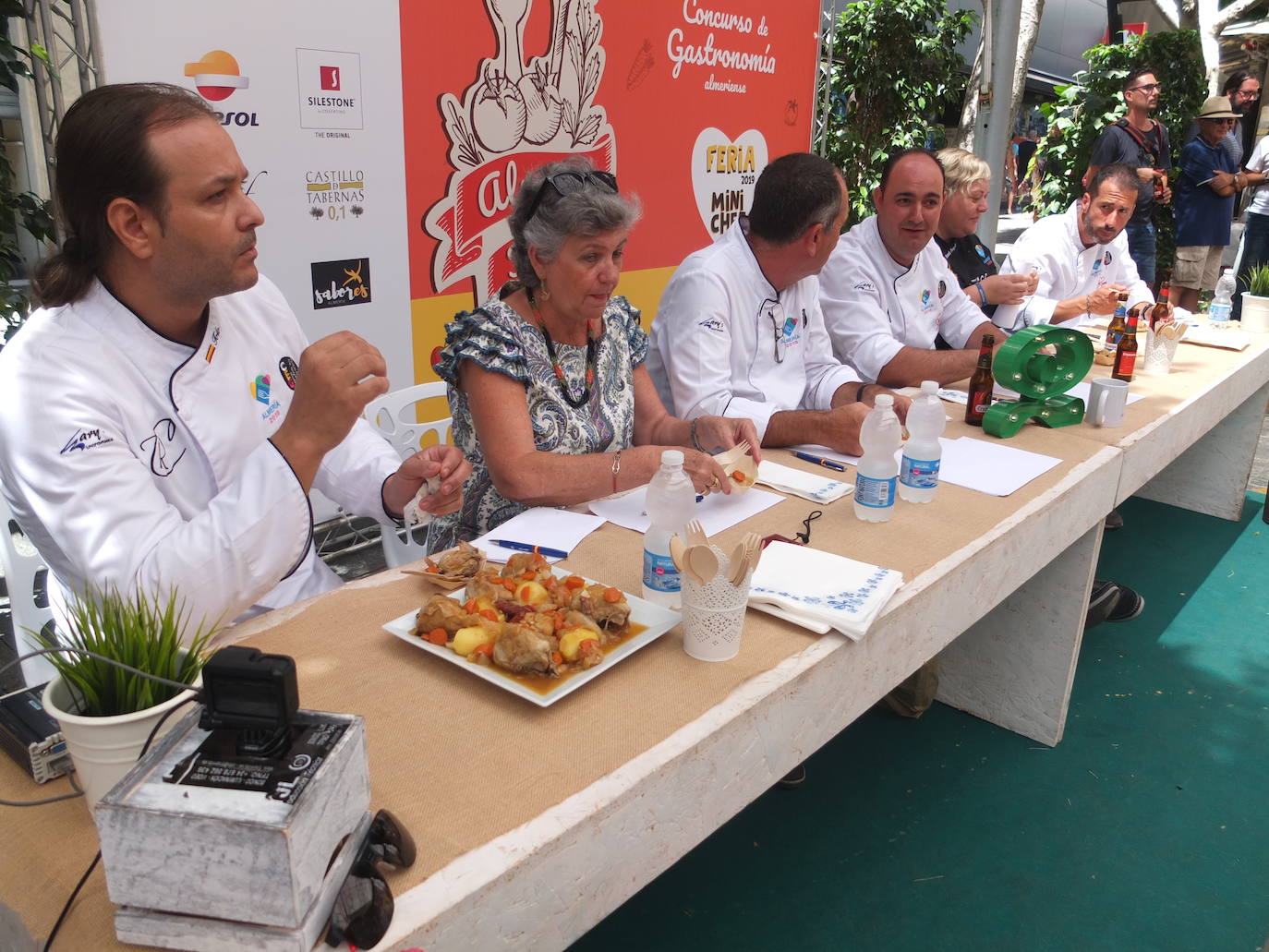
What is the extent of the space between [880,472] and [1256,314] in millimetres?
3642

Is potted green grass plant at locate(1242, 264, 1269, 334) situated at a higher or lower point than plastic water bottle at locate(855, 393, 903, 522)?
higher

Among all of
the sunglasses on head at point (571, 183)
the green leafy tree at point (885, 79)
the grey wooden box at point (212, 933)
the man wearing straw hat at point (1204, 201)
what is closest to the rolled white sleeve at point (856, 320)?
the sunglasses on head at point (571, 183)

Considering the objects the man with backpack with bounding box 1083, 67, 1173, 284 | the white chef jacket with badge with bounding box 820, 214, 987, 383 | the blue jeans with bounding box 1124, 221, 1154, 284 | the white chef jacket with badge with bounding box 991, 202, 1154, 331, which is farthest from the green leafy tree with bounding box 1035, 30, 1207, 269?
the white chef jacket with badge with bounding box 820, 214, 987, 383

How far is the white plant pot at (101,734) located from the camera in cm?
99

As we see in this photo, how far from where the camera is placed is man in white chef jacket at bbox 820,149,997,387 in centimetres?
346

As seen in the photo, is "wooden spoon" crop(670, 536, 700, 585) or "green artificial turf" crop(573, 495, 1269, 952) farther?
"green artificial turf" crop(573, 495, 1269, 952)

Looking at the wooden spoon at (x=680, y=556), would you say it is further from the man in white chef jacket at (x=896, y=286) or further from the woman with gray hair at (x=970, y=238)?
the woman with gray hair at (x=970, y=238)

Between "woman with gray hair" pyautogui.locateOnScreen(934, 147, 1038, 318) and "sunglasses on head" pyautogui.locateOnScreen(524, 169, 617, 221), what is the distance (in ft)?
7.62

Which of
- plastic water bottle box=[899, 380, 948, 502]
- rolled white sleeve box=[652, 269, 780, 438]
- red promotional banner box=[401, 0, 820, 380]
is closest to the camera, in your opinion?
plastic water bottle box=[899, 380, 948, 502]

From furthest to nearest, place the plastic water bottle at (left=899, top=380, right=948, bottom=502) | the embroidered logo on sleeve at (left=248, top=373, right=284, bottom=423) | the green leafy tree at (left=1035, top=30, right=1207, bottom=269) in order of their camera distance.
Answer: the green leafy tree at (left=1035, top=30, right=1207, bottom=269) < the plastic water bottle at (left=899, top=380, right=948, bottom=502) < the embroidered logo on sleeve at (left=248, top=373, right=284, bottom=423)

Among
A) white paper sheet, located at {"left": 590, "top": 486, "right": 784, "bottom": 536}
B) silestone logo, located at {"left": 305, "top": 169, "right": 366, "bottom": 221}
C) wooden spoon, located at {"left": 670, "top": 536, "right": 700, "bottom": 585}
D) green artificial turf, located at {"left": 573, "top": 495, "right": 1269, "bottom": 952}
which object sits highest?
silestone logo, located at {"left": 305, "top": 169, "right": 366, "bottom": 221}

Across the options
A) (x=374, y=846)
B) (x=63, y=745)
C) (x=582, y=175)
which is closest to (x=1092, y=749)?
(x=582, y=175)

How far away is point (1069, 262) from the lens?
480cm

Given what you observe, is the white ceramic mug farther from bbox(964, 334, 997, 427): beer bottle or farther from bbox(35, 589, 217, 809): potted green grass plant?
bbox(35, 589, 217, 809): potted green grass plant
